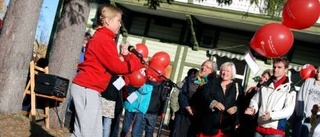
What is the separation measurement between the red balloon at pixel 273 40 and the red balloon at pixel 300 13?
361mm

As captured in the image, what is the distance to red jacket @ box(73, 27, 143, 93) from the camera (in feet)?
16.3

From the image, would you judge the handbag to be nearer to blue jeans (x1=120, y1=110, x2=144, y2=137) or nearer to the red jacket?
blue jeans (x1=120, y1=110, x2=144, y2=137)

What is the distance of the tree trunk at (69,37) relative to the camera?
8.78 meters

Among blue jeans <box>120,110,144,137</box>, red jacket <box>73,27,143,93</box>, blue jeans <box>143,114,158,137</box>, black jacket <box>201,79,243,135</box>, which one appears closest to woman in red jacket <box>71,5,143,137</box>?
red jacket <box>73,27,143,93</box>

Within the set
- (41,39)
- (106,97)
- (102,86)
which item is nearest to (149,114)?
(106,97)

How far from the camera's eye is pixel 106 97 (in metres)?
7.99

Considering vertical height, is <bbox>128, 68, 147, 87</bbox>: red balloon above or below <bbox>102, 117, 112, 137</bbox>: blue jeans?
above

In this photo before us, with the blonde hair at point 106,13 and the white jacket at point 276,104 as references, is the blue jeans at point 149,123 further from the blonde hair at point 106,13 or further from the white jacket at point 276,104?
the blonde hair at point 106,13

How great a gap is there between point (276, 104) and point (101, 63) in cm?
246

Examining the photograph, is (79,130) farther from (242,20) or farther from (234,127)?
(242,20)

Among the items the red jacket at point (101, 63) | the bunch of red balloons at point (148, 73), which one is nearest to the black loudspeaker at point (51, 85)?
the bunch of red balloons at point (148, 73)

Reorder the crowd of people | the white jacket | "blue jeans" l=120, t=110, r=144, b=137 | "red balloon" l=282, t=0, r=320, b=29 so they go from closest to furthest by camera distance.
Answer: the crowd of people → the white jacket → "red balloon" l=282, t=0, r=320, b=29 → "blue jeans" l=120, t=110, r=144, b=137

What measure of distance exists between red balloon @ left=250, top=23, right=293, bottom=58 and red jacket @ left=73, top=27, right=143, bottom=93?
2.87 m

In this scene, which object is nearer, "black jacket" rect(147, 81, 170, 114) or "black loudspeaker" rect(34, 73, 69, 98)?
"black loudspeaker" rect(34, 73, 69, 98)
